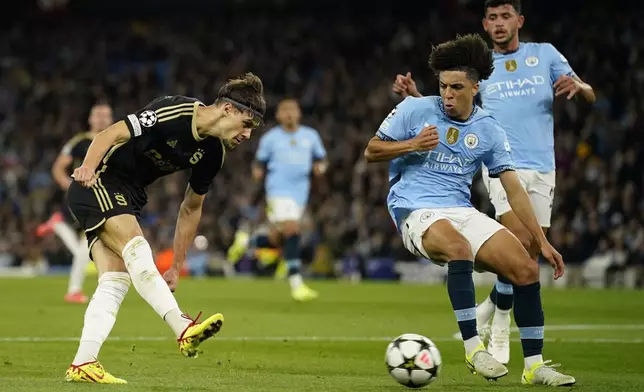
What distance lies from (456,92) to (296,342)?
3329mm

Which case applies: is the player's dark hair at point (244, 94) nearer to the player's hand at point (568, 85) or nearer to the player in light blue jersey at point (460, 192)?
the player in light blue jersey at point (460, 192)

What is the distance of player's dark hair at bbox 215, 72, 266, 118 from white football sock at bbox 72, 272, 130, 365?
1.27m

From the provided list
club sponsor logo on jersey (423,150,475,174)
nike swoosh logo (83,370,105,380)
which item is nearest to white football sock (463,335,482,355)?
club sponsor logo on jersey (423,150,475,174)

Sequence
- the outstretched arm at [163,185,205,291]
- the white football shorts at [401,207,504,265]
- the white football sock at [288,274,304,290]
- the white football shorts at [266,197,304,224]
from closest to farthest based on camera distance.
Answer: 1. the white football shorts at [401,207,504,265]
2. the outstretched arm at [163,185,205,291]
3. the white football sock at [288,274,304,290]
4. the white football shorts at [266,197,304,224]

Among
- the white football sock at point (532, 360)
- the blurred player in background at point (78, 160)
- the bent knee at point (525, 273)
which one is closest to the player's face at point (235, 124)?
the bent knee at point (525, 273)

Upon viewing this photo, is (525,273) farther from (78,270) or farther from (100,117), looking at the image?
(78,270)

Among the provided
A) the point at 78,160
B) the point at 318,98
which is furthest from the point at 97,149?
the point at 318,98

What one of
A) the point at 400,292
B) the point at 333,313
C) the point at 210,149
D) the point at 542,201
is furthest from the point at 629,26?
the point at 210,149

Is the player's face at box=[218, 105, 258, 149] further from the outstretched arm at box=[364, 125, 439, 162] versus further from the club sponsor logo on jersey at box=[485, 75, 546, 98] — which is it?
the club sponsor logo on jersey at box=[485, 75, 546, 98]

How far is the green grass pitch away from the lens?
6891 mm

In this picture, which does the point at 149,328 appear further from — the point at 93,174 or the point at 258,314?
the point at 93,174

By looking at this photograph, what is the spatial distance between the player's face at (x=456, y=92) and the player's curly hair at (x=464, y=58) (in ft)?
0.12

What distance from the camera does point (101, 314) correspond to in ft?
22.0

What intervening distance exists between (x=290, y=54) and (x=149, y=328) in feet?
61.4
